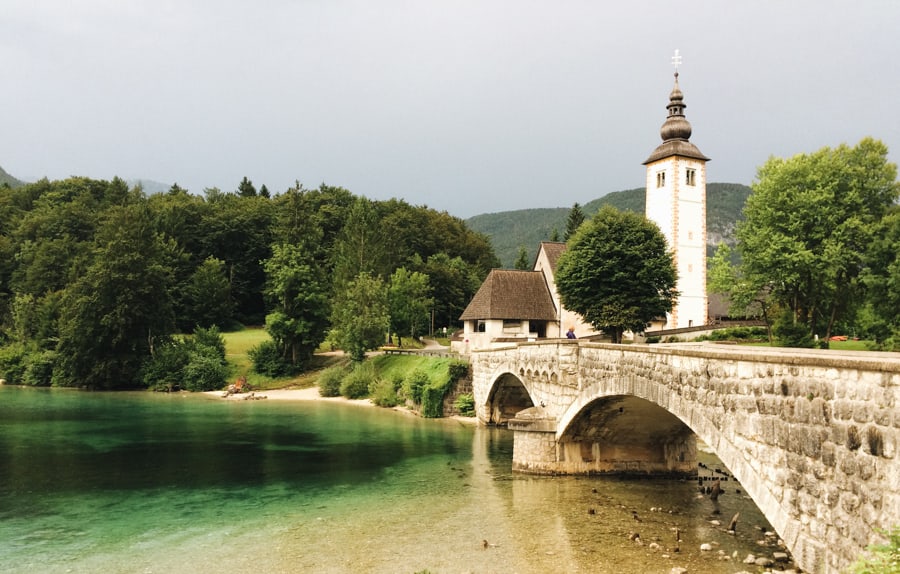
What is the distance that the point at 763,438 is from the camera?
10.4 m

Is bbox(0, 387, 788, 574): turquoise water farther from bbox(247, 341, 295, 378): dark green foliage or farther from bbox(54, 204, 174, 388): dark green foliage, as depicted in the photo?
bbox(54, 204, 174, 388): dark green foliage

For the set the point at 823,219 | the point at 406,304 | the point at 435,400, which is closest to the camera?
the point at 823,219

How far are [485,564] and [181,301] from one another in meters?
73.6

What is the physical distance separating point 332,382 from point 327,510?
118 ft

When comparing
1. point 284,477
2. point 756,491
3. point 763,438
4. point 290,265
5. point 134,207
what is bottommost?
point 284,477

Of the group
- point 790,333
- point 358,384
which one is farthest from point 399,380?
point 790,333

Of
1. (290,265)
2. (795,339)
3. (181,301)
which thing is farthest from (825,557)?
(181,301)

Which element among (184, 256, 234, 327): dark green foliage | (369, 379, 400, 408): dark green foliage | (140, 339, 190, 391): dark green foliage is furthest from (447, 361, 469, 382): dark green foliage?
(184, 256, 234, 327): dark green foliage

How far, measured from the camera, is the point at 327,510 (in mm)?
19453

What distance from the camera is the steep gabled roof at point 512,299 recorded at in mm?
51250

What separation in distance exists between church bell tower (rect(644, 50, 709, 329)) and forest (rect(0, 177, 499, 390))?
24.9 meters

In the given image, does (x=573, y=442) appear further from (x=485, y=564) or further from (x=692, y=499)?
(x=485, y=564)

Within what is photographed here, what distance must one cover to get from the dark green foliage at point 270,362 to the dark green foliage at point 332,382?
762 cm

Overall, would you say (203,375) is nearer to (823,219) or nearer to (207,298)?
(207,298)
